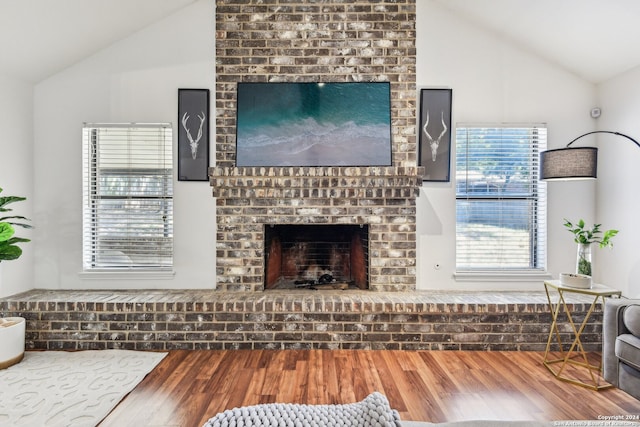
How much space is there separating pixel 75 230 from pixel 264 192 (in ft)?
6.24

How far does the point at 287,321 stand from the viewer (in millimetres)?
2893

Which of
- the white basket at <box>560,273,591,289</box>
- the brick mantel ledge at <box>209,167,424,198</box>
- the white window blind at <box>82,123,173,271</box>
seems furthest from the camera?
the white window blind at <box>82,123,173,271</box>

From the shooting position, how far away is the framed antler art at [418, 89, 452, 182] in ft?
10.9

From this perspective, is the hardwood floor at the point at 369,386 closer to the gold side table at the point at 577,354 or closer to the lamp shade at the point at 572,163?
the gold side table at the point at 577,354

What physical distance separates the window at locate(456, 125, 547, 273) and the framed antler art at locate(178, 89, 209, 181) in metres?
2.50

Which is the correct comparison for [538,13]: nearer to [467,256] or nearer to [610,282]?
[467,256]

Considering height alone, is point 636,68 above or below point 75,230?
above

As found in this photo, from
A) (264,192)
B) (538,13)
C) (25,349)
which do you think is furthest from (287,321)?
(538,13)

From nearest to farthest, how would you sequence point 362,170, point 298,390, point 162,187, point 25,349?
point 298,390
point 25,349
point 362,170
point 162,187

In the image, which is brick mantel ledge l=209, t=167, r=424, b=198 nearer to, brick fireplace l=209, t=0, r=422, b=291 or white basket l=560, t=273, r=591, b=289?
brick fireplace l=209, t=0, r=422, b=291

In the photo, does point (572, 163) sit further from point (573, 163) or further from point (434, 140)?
point (434, 140)

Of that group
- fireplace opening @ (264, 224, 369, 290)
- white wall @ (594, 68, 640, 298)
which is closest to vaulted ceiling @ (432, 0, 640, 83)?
white wall @ (594, 68, 640, 298)

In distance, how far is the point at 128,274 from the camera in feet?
10.9

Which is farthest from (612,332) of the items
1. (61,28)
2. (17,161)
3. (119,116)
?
(17,161)
